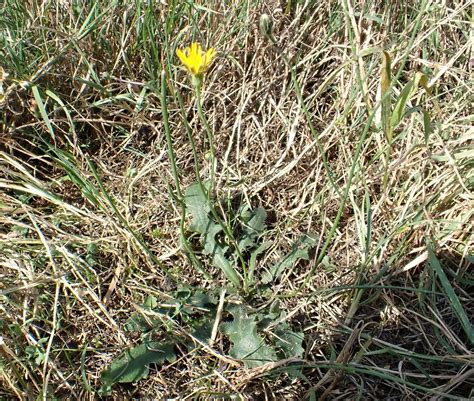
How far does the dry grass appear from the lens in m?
1.51

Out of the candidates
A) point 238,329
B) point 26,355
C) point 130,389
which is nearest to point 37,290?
point 26,355

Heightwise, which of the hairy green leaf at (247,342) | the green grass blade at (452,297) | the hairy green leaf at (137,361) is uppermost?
the green grass blade at (452,297)

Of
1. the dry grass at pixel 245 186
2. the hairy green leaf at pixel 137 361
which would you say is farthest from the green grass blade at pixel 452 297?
the hairy green leaf at pixel 137 361

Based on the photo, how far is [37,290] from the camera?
158 cm

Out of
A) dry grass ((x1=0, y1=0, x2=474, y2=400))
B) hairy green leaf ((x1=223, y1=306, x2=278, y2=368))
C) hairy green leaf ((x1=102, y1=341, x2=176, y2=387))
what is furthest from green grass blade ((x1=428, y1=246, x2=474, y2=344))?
hairy green leaf ((x1=102, y1=341, x2=176, y2=387))

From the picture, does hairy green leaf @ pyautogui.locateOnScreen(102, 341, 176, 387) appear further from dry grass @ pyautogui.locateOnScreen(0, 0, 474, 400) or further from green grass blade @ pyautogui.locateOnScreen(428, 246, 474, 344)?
green grass blade @ pyautogui.locateOnScreen(428, 246, 474, 344)

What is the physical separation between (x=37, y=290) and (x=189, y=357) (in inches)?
16.0

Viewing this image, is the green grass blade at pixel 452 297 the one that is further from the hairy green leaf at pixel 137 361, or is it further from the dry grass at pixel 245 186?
the hairy green leaf at pixel 137 361

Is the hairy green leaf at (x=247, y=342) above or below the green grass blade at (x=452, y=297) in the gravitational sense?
below

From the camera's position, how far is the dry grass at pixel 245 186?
1.51 m

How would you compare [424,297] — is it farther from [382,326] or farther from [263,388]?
[263,388]

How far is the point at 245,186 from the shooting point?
1806mm

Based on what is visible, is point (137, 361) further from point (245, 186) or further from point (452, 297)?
point (452, 297)

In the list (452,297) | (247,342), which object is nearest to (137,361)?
(247,342)
